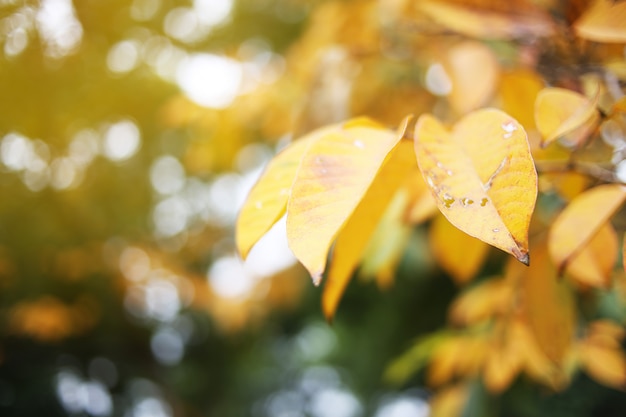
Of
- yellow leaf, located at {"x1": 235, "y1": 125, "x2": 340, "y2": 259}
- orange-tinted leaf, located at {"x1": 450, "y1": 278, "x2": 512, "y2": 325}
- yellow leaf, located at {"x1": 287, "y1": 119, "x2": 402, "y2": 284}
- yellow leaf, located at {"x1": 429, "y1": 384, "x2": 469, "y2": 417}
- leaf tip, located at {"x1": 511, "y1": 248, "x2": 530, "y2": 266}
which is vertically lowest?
yellow leaf, located at {"x1": 429, "y1": 384, "x2": 469, "y2": 417}

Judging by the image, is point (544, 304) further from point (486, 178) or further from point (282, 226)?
point (282, 226)

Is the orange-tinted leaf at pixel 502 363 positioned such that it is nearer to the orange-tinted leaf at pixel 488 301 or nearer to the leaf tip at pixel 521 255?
the orange-tinted leaf at pixel 488 301

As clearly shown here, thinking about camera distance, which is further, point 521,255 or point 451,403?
point 451,403

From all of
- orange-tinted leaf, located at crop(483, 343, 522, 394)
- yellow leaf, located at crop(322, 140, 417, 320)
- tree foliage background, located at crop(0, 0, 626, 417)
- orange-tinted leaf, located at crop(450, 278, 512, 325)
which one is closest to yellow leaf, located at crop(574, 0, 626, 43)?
tree foliage background, located at crop(0, 0, 626, 417)

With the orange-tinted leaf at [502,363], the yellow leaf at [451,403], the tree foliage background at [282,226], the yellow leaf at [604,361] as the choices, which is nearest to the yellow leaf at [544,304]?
the tree foliage background at [282,226]

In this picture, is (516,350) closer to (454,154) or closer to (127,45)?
(454,154)

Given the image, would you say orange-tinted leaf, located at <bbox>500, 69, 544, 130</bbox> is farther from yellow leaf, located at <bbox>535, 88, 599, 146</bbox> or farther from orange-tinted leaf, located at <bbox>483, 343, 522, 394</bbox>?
orange-tinted leaf, located at <bbox>483, 343, 522, 394</bbox>

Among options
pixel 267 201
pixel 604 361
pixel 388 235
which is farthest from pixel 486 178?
pixel 604 361
